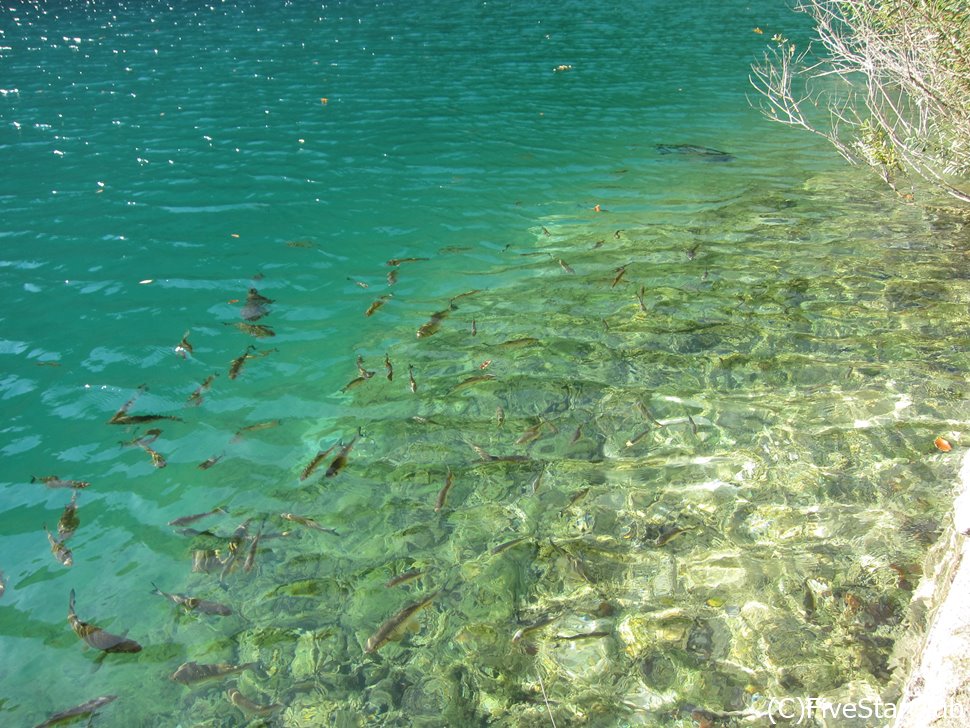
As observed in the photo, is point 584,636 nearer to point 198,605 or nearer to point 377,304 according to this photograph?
point 198,605

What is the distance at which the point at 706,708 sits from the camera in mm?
3502

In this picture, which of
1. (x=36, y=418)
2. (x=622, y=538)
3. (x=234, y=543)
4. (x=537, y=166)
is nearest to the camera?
(x=622, y=538)

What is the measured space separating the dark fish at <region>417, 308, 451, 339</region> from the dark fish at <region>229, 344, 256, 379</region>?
180 centimetres

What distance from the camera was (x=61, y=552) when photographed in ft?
16.7

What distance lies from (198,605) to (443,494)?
1787 mm

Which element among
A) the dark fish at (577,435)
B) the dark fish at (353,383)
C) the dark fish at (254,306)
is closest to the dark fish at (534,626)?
the dark fish at (577,435)

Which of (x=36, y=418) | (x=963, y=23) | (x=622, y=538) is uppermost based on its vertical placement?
(x=963, y=23)

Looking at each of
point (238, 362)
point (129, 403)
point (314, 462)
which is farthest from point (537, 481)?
point (129, 403)

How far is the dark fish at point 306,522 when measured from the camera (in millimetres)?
5050

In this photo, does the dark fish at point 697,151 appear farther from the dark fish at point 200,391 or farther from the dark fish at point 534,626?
the dark fish at point 534,626

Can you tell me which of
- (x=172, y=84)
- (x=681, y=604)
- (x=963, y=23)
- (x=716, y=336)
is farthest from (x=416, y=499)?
(x=172, y=84)

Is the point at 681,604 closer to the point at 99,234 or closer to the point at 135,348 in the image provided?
the point at 135,348

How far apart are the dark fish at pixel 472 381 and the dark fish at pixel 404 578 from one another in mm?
2184

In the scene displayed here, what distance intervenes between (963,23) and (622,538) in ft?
24.7
